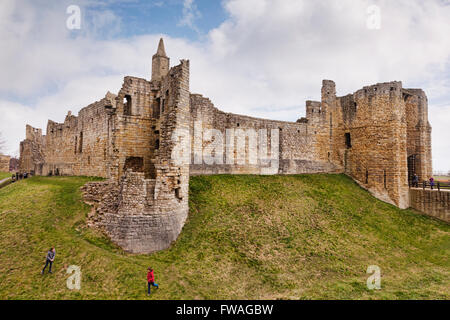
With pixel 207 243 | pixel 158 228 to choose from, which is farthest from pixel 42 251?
pixel 207 243

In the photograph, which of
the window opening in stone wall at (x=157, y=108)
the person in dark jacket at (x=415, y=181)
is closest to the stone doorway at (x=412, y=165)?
the person in dark jacket at (x=415, y=181)

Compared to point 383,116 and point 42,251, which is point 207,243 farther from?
point 383,116

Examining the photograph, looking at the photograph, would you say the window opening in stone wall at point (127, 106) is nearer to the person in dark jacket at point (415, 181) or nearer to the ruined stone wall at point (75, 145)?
the ruined stone wall at point (75, 145)

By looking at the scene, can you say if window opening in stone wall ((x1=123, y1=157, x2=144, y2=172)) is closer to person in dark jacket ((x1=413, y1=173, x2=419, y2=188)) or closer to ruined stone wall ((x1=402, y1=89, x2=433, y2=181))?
person in dark jacket ((x1=413, y1=173, x2=419, y2=188))

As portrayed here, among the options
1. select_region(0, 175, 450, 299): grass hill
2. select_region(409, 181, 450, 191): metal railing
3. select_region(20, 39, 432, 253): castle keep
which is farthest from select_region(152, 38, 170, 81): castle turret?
select_region(409, 181, 450, 191): metal railing

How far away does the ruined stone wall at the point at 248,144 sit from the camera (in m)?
20.9

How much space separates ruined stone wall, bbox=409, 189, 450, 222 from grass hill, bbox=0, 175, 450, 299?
3.67 feet

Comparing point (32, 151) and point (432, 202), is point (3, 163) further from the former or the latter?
point (432, 202)

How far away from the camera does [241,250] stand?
13070 mm

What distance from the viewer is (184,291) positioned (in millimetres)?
9891

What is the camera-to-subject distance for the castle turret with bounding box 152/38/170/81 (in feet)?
74.3

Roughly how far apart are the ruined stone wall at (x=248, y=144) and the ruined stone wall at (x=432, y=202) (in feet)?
25.6
